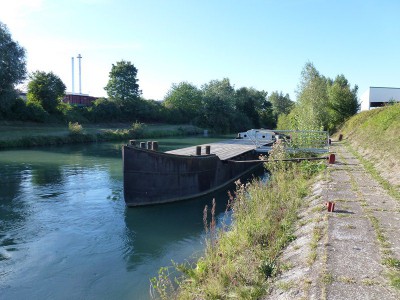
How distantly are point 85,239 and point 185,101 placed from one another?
233 ft

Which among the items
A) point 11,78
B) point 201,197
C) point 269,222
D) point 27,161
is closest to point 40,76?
point 11,78

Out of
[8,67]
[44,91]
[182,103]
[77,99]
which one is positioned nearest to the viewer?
[8,67]

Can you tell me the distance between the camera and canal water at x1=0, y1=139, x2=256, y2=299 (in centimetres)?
694

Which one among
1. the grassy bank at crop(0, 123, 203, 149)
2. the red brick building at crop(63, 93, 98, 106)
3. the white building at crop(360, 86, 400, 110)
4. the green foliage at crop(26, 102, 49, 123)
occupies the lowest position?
the grassy bank at crop(0, 123, 203, 149)

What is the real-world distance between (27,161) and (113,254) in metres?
19.0

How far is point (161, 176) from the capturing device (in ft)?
43.2

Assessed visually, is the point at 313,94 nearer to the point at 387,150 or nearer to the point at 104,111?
the point at 387,150

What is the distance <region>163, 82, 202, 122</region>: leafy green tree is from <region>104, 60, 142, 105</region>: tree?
33.3ft

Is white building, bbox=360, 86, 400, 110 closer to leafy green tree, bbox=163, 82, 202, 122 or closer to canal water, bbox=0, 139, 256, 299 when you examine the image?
canal water, bbox=0, 139, 256, 299

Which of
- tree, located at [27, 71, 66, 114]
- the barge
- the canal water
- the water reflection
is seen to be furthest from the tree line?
the canal water

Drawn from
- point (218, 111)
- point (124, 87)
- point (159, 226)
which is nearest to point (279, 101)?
point (218, 111)

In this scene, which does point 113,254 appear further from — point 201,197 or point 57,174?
point 57,174

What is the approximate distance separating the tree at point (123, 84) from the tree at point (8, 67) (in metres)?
27.7

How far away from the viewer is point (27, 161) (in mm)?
24391
